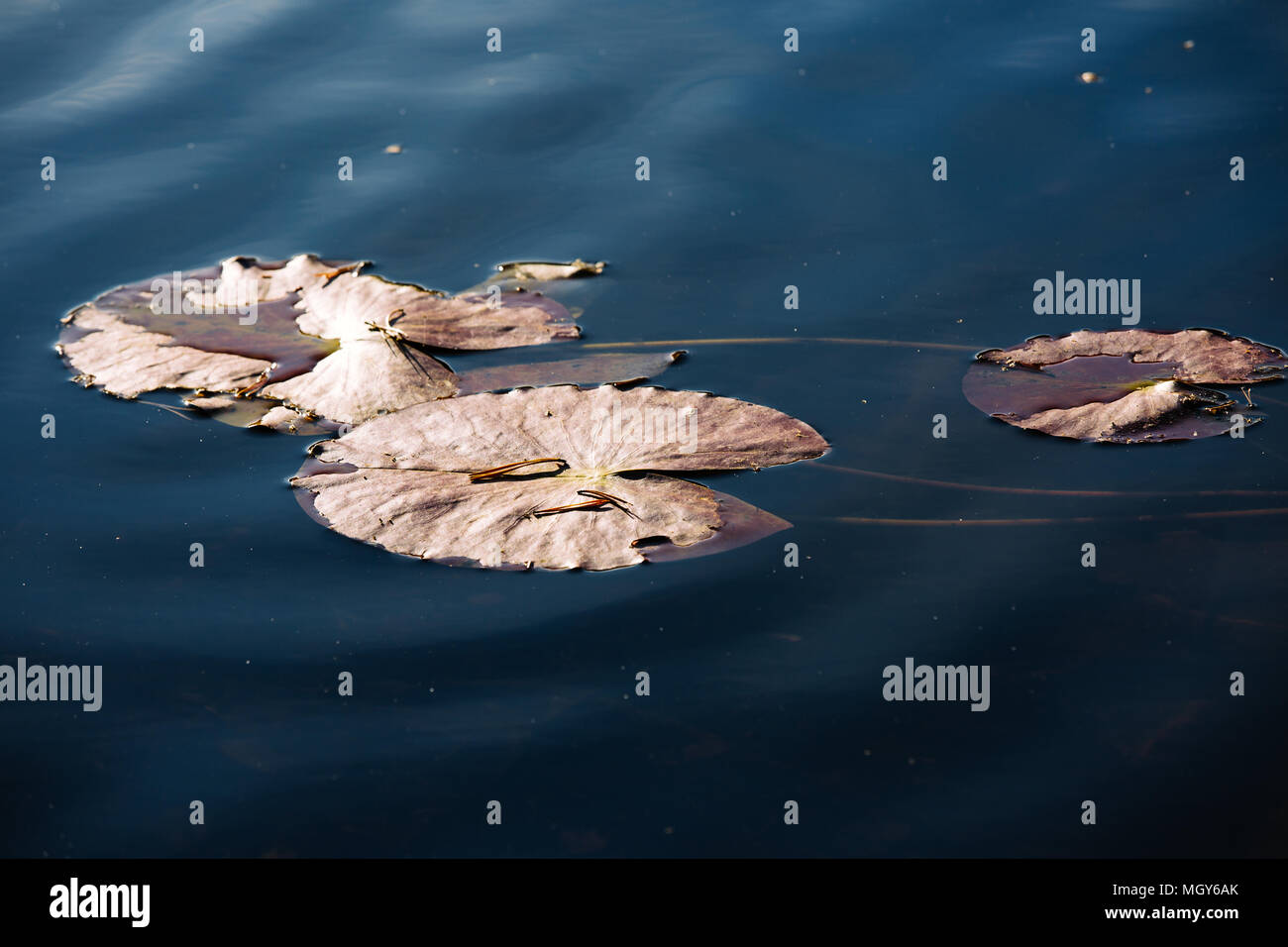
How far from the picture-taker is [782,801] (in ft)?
5.84

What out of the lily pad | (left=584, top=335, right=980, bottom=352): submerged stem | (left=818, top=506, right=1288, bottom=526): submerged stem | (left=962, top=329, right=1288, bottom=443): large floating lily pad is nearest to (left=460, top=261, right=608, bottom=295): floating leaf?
(left=584, top=335, right=980, bottom=352): submerged stem

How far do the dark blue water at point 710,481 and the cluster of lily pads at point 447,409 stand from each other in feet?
0.25

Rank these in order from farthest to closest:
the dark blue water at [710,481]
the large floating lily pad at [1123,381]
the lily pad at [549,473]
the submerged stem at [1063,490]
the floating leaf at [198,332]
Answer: the floating leaf at [198,332] < the large floating lily pad at [1123,381] < the submerged stem at [1063,490] < the lily pad at [549,473] < the dark blue water at [710,481]

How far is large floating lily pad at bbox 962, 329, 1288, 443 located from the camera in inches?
101

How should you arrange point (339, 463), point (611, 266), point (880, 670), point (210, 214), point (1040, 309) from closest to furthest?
point (880, 670) → point (339, 463) → point (1040, 309) → point (611, 266) → point (210, 214)

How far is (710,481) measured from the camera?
2.46m

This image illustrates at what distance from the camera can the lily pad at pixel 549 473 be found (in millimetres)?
2273

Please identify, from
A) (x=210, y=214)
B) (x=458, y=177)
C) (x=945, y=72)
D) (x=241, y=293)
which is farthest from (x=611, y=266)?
(x=945, y=72)

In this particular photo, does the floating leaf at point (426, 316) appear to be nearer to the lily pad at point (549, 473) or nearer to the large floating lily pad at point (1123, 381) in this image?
the lily pad at point (549, 473)

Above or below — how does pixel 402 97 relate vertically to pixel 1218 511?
above

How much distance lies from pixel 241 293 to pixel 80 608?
4.14 feet

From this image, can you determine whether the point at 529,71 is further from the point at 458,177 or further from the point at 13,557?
the point at 13,557

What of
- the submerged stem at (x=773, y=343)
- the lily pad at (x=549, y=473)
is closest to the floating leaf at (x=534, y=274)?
the submerged stem at (x=773, y=343)

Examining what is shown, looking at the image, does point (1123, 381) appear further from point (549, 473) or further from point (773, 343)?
point (549, 473)
